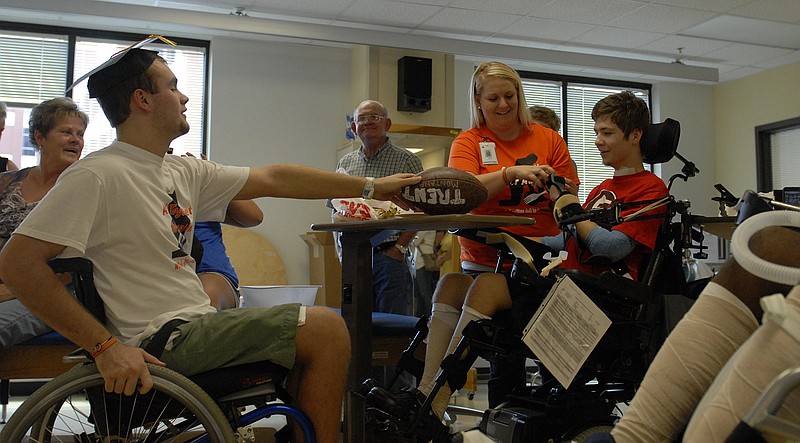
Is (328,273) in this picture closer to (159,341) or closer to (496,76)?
(496,76)

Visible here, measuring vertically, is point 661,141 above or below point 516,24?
below

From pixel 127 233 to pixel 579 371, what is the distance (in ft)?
Answer: 4.01

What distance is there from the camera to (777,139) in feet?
24.9

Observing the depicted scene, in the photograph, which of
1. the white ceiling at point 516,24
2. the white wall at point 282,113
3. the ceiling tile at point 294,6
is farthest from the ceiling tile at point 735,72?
the ceiling tile at point 294,6

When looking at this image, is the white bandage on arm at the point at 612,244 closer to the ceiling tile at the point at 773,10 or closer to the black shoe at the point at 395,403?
the black shoe at the point at 395,403

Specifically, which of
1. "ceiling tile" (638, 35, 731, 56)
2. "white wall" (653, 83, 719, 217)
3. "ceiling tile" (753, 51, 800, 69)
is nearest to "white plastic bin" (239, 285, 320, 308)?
"ceiling tile" (638, 35, 731, 56)

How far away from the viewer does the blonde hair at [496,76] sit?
8.11 feet

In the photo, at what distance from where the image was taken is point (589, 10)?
5.90m

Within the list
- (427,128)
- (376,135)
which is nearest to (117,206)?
(376,135)

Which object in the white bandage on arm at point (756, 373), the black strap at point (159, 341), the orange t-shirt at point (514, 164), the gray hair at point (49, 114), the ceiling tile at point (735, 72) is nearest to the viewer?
the white bandage on arm at point (756, 373)

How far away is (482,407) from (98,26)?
4.57 metres

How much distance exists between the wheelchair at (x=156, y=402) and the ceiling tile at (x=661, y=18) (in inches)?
208

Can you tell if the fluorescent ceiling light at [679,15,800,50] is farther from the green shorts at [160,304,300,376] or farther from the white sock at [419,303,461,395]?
the green shorts at [160,304,300,376]

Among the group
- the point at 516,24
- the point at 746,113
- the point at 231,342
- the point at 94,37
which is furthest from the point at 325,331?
the point at 746,113
